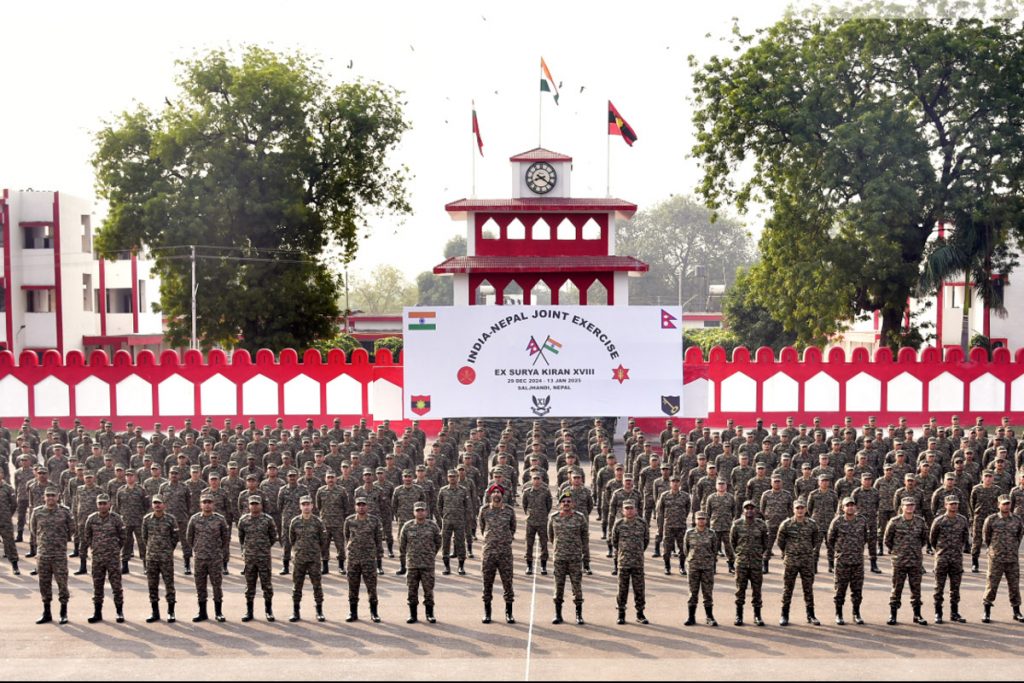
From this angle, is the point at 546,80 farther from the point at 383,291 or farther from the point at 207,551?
the point at 383,291

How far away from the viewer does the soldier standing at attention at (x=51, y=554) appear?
1420cm

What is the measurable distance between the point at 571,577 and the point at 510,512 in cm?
125

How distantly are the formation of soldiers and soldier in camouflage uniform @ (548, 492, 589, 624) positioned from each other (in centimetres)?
2

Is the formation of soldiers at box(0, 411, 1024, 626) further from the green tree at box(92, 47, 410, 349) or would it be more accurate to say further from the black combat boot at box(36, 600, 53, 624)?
the green tree at box(92, 47, 410, 349)

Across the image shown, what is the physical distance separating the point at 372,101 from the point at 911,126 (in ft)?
69.1

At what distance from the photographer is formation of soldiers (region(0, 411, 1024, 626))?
14234mm

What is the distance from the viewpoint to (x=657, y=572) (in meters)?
17.0

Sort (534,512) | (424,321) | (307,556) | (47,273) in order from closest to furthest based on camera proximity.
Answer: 1. (307,556)
2. (534,512)
3. (424,321)
4. (47,273)

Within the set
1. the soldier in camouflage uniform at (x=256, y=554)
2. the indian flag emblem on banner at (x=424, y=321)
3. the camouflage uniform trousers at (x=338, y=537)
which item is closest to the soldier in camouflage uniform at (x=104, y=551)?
the soldier in camouflage uniform at (x=256, y=554)

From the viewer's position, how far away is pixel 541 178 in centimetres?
3052

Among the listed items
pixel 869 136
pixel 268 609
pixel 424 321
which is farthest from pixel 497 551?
pixel 869 136

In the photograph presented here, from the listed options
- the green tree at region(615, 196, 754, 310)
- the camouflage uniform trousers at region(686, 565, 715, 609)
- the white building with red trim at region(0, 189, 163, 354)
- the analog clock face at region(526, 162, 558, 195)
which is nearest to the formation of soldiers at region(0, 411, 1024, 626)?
the camouflage uniform trousers at region(686, 565, 715, 609)

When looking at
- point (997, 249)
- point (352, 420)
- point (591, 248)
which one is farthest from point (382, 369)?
point (997, 249)

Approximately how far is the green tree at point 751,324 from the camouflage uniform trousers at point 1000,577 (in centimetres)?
4547
